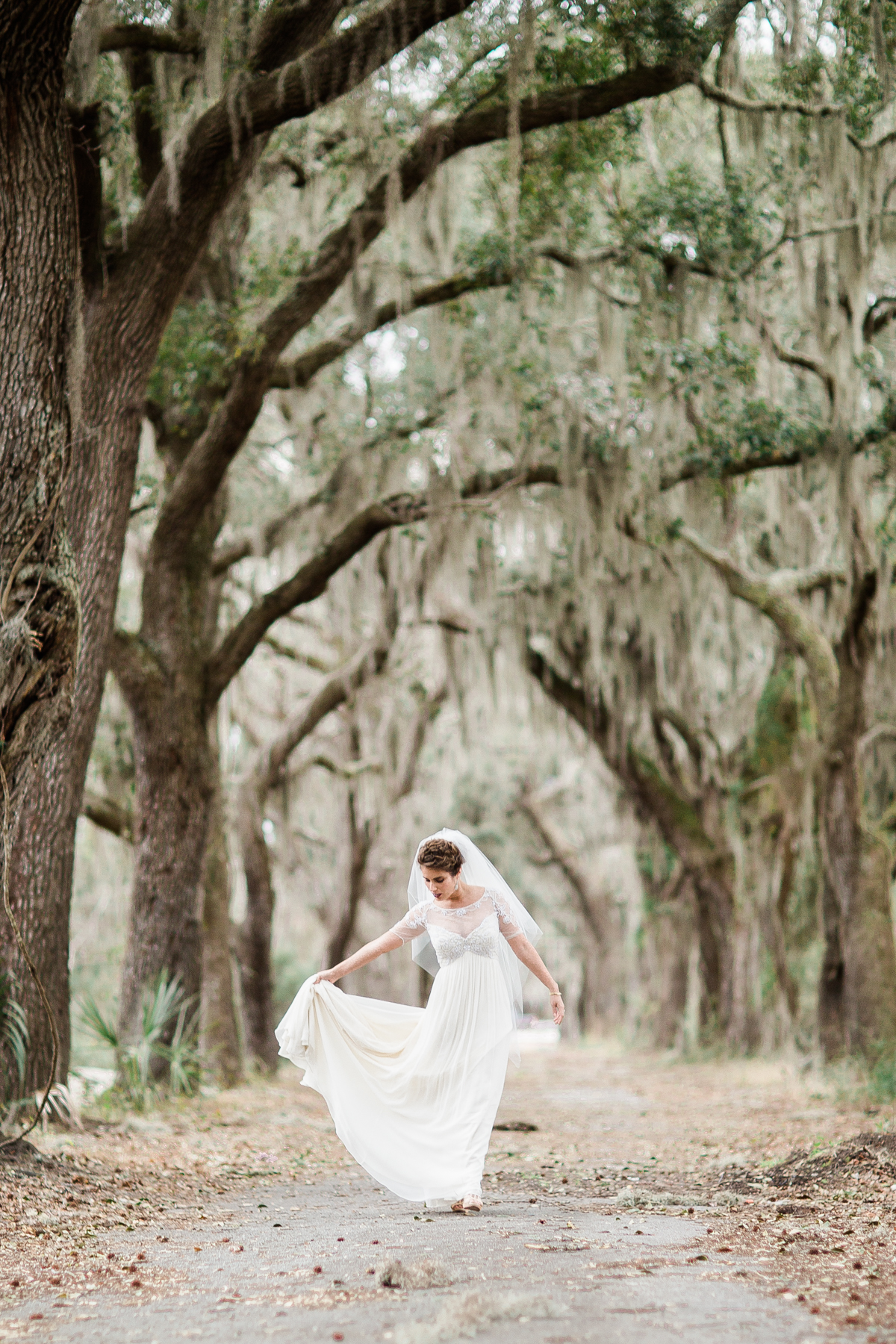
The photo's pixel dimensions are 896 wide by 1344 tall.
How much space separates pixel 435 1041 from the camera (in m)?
5.18

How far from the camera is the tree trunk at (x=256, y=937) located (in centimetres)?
1408

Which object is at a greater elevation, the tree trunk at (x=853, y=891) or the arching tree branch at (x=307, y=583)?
the arching tree branch at (x=307, y=583)

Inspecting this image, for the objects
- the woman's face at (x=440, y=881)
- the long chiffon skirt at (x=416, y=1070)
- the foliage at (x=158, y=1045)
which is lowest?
the foliage at (x=158, y=1045)

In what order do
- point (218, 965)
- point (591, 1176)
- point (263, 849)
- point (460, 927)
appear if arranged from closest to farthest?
point (460, 927), point (591, 1176), point (218, 965), point (263, 849)

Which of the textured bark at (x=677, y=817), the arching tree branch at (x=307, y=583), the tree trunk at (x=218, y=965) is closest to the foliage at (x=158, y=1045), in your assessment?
the tree trunk at (x=218, y=965)

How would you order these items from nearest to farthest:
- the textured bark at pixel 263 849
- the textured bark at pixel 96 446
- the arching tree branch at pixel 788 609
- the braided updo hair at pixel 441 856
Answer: the braided updo hair at pixel 441 856
the textured bark at pixel 96 446
the arching tree branch at pixel 788 609
the textured bark at pixel 263 849

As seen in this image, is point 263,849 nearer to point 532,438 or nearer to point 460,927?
point 532,438

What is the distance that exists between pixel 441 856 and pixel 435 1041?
30.8 inches

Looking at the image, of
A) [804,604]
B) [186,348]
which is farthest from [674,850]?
[186,348]

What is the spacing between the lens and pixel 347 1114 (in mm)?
5137

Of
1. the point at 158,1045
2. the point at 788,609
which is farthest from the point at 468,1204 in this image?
the point at 788,609

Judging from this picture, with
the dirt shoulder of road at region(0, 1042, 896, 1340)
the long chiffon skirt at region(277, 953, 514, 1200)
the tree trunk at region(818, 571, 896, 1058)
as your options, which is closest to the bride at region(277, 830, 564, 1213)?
the long chiffon skirt at region(277, 953, 514, 1200)

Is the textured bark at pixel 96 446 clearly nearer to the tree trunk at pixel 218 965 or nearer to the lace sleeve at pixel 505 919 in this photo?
the lace sleeve at pixel 505 919

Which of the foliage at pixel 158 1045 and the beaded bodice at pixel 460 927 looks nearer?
the beaded bodice at pixel 460 927
